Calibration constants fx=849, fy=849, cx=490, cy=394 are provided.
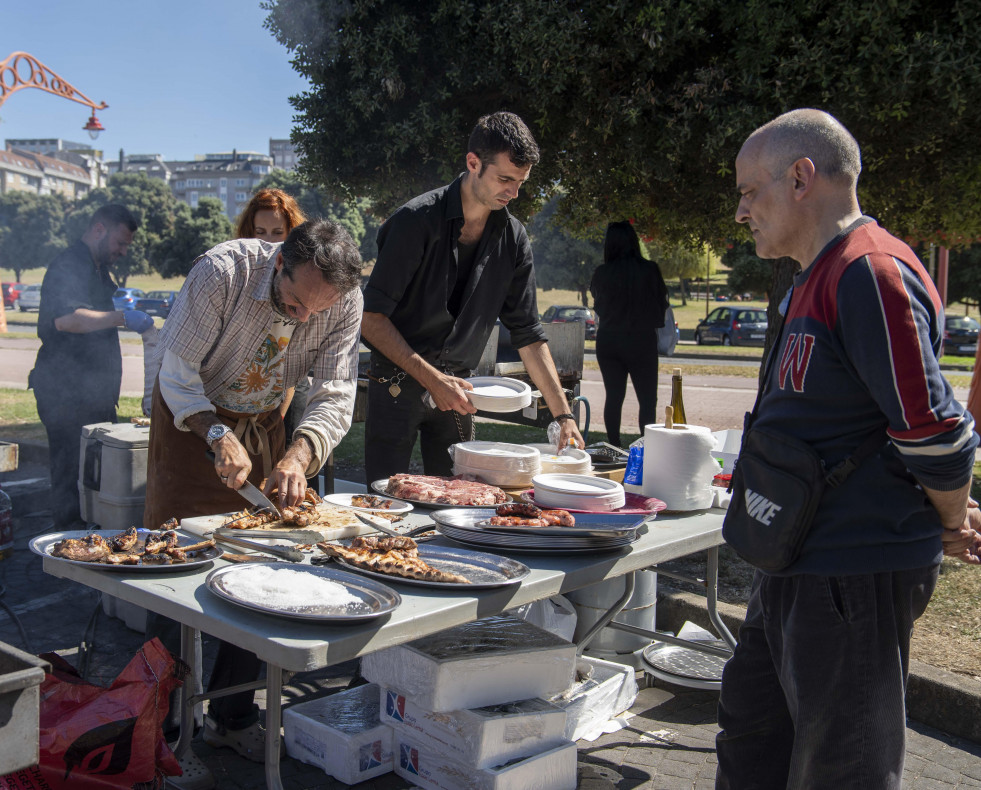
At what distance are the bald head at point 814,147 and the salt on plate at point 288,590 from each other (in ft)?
4.37

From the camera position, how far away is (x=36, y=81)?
49.8ft

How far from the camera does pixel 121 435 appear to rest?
3930 millimetres

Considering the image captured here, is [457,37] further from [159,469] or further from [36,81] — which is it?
[36,81]

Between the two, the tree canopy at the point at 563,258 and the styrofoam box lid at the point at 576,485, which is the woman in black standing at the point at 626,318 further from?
the tree canopy at the point at 563,258

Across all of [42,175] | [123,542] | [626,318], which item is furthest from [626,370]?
[42,175]

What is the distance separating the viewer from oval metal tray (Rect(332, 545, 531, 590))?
1.93 m

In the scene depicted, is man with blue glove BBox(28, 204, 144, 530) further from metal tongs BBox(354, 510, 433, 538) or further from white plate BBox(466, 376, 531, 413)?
metal tongs BBox(354, 510, 433, 538)

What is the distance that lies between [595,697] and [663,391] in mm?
11931

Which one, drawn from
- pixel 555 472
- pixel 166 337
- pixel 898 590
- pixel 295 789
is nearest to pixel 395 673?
pixel 295 789

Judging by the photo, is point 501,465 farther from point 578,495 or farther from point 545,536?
point 545,536

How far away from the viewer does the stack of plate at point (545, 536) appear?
2223 mm

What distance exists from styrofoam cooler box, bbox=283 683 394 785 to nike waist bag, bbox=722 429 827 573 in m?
1.39

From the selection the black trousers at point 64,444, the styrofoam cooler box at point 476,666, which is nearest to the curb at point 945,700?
the styrofoam cooler box at point 476,666

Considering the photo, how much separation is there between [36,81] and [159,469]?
15.4 meters
